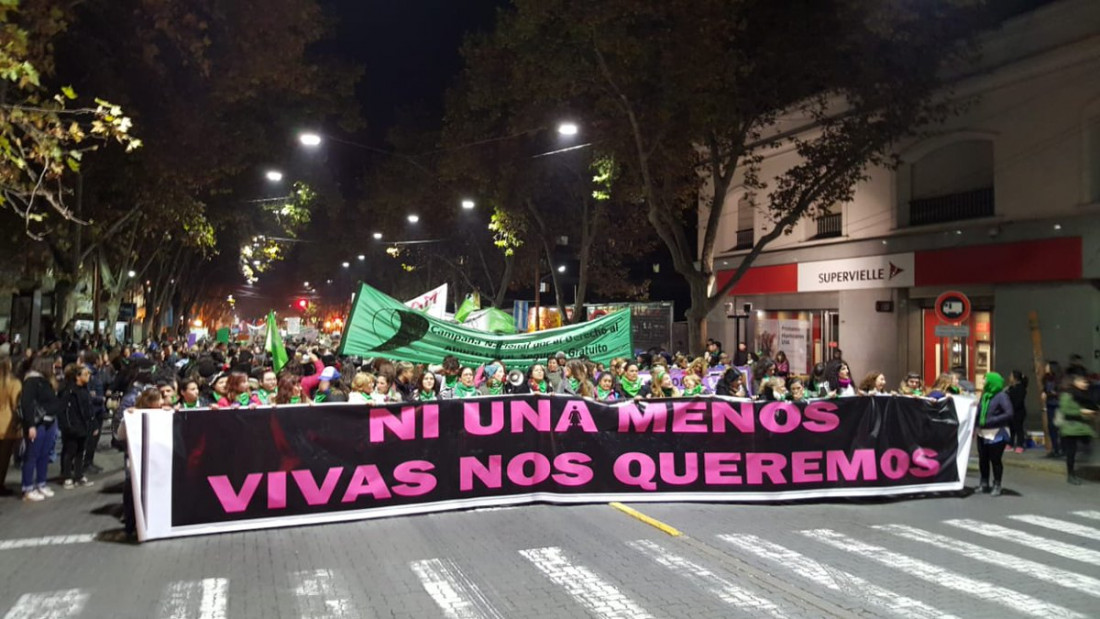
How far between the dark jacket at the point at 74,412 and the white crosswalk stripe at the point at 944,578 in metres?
8.66

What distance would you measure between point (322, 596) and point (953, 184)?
60.5ft

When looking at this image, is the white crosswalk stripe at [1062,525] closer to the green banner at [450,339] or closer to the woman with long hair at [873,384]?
the woman with long hair at [873,384]

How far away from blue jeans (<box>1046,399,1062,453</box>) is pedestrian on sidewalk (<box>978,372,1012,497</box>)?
352 centimetres

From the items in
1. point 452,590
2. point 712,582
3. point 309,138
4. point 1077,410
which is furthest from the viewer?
point 309,138

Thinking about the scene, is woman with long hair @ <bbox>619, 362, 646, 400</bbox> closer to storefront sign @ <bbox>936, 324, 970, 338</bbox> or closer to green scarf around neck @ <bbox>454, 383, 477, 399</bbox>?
green scarf around neck @ <bbox>454, 383, 477, 399</bbox>

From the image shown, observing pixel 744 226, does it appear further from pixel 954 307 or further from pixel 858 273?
pixel 954 307

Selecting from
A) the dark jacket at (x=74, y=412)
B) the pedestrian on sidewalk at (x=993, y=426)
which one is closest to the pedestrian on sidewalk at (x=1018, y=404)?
the pedestrian on sidewalk at (x=993, y=426)

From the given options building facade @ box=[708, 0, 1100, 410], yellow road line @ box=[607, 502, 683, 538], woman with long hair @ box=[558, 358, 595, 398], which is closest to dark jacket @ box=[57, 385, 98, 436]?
woman with long hair @ box=[558, 358, 595, 398]

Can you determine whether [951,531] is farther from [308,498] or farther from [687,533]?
[308,498]

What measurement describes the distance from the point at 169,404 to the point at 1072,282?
1683 centimetres

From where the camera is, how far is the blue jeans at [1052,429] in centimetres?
1242

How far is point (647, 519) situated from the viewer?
8125mm

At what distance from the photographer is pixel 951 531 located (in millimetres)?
7812

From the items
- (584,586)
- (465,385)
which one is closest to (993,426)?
(584,586)
